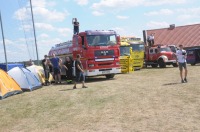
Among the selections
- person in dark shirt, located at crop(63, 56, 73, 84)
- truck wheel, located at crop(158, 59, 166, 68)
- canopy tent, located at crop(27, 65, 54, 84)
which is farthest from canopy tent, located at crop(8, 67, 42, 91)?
truck wheel, located at crop(158, 59, 166, 68)

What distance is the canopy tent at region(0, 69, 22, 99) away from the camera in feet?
50.8

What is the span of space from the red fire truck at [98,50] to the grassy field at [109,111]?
5145 mm

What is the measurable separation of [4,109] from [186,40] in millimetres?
41315

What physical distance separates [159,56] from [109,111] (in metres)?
20.5

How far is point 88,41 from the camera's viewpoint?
1909 cm

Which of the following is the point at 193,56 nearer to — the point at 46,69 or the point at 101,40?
the point at 101,40

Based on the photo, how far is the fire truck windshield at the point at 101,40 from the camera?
19.2m

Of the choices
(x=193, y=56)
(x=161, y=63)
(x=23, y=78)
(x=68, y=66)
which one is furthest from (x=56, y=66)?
(x=193, y=56)

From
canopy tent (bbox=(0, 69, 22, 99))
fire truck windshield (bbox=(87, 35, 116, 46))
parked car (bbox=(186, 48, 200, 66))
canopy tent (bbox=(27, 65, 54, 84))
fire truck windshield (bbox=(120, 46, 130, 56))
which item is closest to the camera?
canopy tent (bbox=(0, 69, 22, 99))

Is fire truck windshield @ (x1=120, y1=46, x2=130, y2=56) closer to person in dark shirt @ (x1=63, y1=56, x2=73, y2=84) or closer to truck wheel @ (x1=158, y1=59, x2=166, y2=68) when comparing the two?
truck wheel @ (x1=158, y1=59, x2=166, y2=68)

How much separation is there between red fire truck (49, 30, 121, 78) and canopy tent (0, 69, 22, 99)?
4239mm

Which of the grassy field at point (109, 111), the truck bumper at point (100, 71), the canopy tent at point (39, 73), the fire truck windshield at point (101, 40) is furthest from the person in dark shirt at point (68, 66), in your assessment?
the grassy field at point (109, 111)

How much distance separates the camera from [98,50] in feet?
62.7

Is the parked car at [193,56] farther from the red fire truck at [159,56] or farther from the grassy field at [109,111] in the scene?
the grassy field at [109,111]
